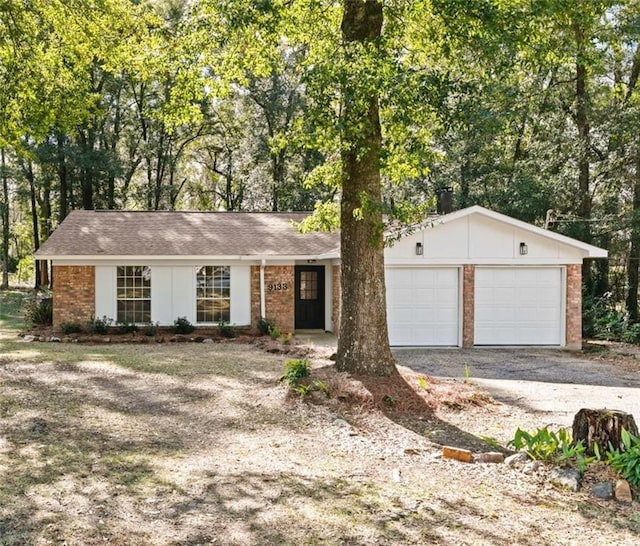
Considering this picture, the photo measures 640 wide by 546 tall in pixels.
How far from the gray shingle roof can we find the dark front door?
98 cm

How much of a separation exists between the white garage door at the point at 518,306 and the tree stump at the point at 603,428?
29.7ft

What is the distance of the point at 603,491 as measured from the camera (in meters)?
4.99

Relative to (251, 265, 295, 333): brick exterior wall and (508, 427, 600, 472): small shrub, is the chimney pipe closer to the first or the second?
(251, 265, 295, 333): brick exterior wall

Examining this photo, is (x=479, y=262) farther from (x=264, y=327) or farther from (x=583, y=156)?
(x=583, y=156)

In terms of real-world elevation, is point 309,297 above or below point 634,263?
below

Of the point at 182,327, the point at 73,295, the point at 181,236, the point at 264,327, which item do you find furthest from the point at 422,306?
the point at 73,295

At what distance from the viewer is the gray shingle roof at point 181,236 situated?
16.2 m

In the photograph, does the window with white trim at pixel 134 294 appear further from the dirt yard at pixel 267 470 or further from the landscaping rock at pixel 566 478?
the landscaping rock at pixel 566 478

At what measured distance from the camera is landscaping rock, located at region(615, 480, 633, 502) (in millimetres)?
4914

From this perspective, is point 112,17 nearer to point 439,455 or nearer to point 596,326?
point 439,455

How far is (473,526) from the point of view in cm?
432

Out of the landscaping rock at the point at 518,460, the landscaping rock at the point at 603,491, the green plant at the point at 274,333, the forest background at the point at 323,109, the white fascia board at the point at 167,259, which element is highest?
the forest background at the point at 323,109

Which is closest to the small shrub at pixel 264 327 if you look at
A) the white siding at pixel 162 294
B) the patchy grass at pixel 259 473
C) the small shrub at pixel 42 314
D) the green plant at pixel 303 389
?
the white siding at pixel 162 294

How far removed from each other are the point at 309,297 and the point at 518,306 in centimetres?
632
